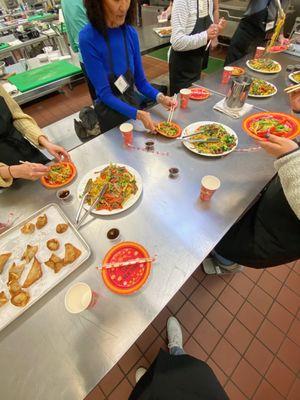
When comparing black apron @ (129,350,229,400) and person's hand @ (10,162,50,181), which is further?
person's hand @ (10,162,50,181)

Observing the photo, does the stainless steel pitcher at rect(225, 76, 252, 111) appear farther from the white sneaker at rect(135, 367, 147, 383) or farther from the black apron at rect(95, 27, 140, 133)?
the white sneaker at rect(135, 367, 147, 383)

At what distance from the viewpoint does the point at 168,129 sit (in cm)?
169

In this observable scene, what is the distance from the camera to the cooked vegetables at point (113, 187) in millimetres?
1247

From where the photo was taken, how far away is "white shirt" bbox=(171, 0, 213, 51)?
214cm

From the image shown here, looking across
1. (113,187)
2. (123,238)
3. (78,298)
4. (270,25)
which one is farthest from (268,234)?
(270,25)

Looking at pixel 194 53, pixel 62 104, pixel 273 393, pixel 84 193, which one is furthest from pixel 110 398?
pixel 62 104

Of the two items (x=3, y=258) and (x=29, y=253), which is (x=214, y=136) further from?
(x=3, y=258)

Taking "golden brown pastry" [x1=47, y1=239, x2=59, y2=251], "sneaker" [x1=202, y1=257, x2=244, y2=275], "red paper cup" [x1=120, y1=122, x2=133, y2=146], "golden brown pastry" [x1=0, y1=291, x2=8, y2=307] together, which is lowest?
"sneaker" [x1=202, y1=257, x2=244, y2=275]

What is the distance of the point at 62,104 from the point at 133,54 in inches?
129

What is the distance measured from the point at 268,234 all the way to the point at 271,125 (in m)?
0.94

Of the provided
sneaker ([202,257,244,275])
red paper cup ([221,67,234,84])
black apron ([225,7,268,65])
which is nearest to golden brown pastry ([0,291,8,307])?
sneaker ([202,257,244,275])

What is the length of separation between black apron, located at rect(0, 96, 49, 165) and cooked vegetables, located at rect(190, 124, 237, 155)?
1345 millimetres

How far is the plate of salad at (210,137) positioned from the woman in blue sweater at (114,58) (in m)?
0.33

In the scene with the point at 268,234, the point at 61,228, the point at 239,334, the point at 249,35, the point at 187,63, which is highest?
the point at 249,35
